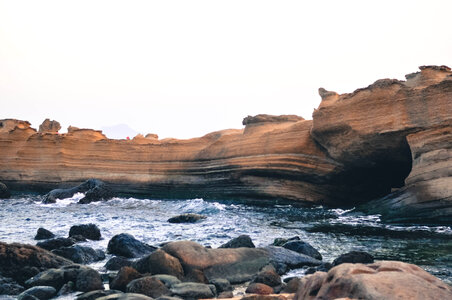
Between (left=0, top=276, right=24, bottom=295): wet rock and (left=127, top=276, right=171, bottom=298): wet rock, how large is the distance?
200 centimetres

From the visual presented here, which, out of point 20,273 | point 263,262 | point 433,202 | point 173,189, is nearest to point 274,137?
point 173,189

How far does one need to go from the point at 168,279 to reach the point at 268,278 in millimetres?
1773

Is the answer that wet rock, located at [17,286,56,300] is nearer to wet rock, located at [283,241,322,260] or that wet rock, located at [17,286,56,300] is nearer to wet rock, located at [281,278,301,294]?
wet rock, located at [281,278,301,294]

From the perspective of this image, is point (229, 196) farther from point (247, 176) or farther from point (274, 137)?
point (274, 137)

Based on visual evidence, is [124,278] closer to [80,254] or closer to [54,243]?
[80,254]

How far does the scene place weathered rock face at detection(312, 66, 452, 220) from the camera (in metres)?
16.7

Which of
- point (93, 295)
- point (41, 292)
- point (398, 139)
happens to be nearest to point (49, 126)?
point (398, 139)

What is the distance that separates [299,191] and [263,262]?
618 inches

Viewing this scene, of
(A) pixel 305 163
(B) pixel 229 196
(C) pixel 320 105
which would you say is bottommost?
(B) pixel 229 196

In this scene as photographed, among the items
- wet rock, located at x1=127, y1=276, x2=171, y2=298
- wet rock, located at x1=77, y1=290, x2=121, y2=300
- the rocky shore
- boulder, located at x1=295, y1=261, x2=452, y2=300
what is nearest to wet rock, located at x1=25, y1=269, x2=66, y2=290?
the rocky shore

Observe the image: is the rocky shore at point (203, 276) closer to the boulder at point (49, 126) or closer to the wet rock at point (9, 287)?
the wet rock at point (9, 287)

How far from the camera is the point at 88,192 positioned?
2861cm

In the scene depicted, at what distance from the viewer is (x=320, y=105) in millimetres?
23125

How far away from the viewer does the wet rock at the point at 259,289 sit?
307 inches
